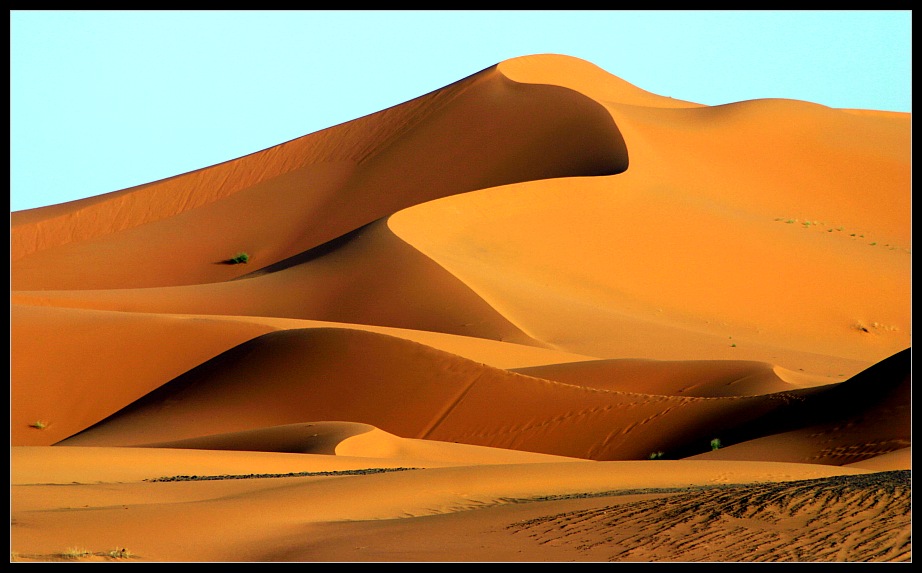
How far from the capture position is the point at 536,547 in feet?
29.0

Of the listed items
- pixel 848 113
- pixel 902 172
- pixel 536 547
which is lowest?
pixel 536 547

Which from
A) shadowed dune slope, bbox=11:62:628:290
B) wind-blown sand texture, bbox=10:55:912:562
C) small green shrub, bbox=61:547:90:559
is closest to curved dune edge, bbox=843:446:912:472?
wind-blown sand texture, bbox=10:55:912:562

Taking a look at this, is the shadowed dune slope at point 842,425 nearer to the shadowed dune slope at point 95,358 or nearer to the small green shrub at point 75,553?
the small green shrub at point 75,553

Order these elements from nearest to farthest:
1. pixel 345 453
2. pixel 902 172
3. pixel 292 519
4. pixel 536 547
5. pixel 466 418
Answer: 1. pixel 536 547
2. pixel 292 519
3. pixel 345 453
4. pixel 466 418
5. pixel 902 172

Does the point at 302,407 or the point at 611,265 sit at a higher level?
the point at 611,265

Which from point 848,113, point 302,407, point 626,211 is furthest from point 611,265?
point 848,113

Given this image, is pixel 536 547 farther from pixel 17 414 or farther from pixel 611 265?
pixel 611 265

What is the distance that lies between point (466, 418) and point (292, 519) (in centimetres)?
1133

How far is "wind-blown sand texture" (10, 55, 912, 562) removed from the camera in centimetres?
988

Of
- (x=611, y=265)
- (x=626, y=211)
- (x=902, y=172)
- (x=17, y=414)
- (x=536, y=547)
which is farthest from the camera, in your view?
(x=902, y=172)

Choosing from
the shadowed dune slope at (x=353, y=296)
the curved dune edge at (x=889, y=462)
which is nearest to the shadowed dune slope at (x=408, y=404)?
the curved dune edge at (x=889, y=462)

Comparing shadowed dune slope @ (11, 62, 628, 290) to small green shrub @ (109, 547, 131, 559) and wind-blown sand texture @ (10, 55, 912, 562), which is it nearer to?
wind-blown sand texture @ (10, 55, 912, 562)

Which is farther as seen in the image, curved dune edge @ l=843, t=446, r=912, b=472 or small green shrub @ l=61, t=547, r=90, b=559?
curved dune edge @ l=843, t=446, r=912, b=472

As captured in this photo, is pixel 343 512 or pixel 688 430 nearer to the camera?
pixel 343 512
